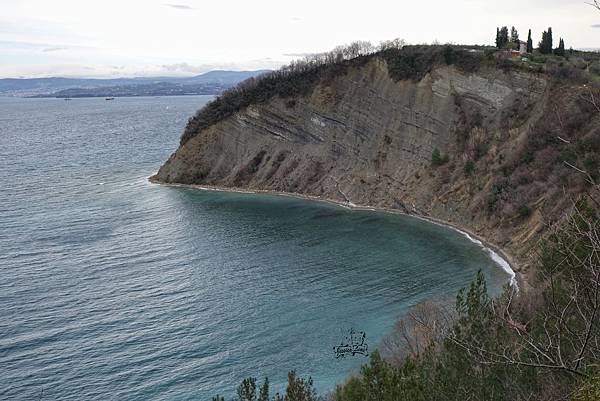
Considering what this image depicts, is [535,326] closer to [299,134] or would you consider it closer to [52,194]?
[299,134]

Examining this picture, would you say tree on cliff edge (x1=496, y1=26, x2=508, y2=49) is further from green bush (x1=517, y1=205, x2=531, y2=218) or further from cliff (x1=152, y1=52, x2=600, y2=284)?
green bush (x1=517, y1=205, x2=531, y2=218)

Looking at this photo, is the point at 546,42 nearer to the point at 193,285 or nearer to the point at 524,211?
the point at 524,211

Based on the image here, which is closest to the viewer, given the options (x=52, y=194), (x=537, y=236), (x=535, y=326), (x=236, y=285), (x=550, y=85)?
(x=535, y=326)

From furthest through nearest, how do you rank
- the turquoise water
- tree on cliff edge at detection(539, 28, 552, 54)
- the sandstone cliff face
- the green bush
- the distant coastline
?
tree on cliff edge at detection(539, 28, 552, 54) → the sandstone cliff face → the green bush → the distant coastline → the turquoise water

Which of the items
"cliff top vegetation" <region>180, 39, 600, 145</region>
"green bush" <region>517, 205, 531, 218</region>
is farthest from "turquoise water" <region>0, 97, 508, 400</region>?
"cliff top vegetation" <region>180, 39, 600, 145</region>

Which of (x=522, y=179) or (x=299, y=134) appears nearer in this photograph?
(x=522, y=179)

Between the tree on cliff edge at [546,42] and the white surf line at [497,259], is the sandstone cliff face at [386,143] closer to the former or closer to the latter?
the white surf line at [497,259]

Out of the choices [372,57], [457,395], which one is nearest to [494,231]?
[372,57]
